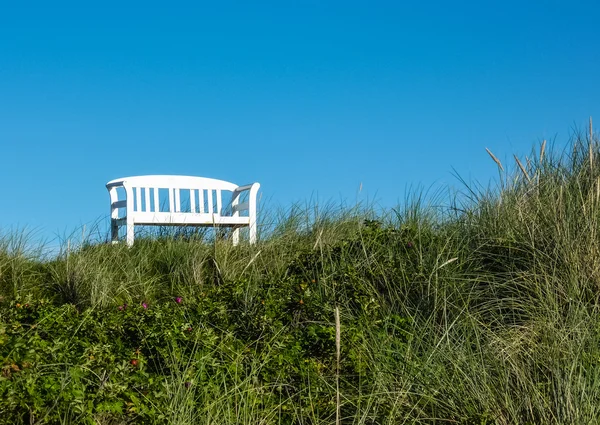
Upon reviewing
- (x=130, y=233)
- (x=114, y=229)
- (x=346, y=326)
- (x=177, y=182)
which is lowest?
(x=346, y=326)

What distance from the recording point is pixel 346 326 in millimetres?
3334

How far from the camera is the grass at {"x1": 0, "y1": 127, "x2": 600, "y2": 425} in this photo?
250cm

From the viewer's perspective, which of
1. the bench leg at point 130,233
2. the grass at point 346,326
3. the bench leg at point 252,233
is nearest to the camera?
the grass at point 346,326

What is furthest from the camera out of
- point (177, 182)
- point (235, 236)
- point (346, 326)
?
point (177, 182)

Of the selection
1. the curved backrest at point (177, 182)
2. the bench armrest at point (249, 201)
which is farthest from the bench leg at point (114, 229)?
the bench armrest at point (249, 201)

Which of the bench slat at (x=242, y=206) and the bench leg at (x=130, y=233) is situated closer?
the bench leg at (x=130, y=233)

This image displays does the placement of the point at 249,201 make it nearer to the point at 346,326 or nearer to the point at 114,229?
the point at 114,229

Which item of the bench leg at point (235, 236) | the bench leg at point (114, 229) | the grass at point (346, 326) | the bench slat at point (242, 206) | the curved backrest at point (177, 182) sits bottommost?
the grass at point (346, 326)

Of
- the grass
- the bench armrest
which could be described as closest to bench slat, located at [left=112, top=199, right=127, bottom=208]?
the bench armrest

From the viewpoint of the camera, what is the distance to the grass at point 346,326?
2.50 meters

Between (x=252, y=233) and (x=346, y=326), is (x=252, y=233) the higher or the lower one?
the higher one

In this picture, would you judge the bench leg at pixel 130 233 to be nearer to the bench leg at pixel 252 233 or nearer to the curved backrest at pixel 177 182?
the curved backrest at pixel 177 182

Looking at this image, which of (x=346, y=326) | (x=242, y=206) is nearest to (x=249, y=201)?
(x=242, y=206)

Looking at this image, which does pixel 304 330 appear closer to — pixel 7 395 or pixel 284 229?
pixel 7 395
